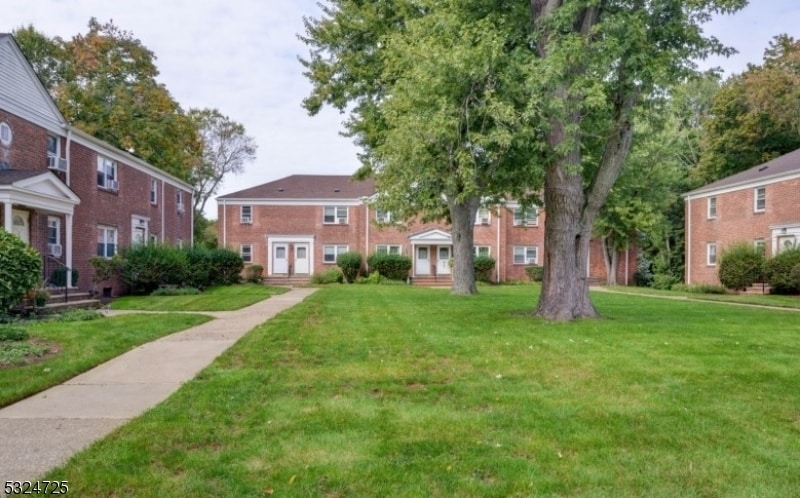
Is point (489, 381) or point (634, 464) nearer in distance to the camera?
point (634, 464)

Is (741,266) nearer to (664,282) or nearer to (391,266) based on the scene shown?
(664,282)

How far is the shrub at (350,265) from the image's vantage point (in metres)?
33.0

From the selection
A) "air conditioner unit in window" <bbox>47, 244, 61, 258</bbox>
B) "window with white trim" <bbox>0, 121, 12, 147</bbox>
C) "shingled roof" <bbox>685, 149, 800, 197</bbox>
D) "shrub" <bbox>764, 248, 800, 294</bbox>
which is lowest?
"shrub" <bbox>764, 248, 800, 294</bbox>

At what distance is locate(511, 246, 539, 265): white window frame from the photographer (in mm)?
36438

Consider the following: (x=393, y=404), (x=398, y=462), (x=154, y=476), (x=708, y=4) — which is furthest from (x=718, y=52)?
(x=154, y=476)

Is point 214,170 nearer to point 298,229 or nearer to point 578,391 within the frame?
point 298,229

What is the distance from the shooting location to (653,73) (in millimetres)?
10000

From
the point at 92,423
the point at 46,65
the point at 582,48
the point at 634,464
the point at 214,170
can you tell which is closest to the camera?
the point at 634,464

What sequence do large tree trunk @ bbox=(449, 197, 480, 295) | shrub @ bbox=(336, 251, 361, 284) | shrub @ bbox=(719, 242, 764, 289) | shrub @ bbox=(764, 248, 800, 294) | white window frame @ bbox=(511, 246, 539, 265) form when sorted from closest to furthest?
large tree trunk @ bbox=(449, 197, 480, 295), shrub @ bbox=(764, 248, 800, 294), shrub @ bbox=(719, 242, 764, 289), shrub @ bbox=(336, 251, 361, 284), white window frame @ bbox=(511, 246, 539, 265)

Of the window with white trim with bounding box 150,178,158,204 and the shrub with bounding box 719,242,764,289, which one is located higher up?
the window with white trim with bounding box 150,178,158,204

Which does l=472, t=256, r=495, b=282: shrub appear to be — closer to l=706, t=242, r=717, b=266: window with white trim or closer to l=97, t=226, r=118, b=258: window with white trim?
l=706, t=242, r=717, b=266: window with white trim

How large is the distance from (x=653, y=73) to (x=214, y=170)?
140ft

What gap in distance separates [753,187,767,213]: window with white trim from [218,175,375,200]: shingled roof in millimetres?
20626

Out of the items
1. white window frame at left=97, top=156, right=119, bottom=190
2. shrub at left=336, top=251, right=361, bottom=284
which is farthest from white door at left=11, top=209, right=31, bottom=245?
shrub at left=336, top=251, right=361, bottom=284
